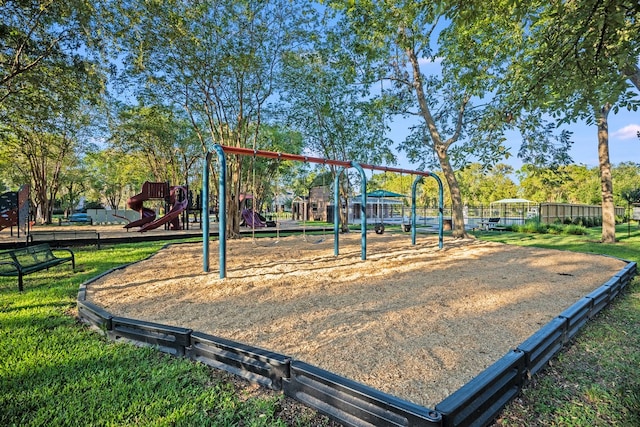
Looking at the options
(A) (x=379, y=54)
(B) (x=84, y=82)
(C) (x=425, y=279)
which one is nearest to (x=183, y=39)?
(B) (x=84, y=82)

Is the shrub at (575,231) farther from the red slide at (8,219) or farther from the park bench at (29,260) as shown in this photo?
the red slide at (8,219)

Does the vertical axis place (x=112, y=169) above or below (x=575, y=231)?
above

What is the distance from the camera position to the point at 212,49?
10625 mm

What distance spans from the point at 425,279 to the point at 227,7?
10458 millimetres

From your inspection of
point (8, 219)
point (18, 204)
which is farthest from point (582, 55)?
point (8, 219)

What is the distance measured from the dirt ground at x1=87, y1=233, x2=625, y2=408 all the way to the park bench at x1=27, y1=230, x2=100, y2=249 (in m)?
4.52

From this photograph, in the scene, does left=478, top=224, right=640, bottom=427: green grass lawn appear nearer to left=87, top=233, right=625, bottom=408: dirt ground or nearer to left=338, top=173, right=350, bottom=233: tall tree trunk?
left=87, top=233, right=625, bottom=408: dirt ground

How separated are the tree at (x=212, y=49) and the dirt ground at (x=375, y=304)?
250 inches

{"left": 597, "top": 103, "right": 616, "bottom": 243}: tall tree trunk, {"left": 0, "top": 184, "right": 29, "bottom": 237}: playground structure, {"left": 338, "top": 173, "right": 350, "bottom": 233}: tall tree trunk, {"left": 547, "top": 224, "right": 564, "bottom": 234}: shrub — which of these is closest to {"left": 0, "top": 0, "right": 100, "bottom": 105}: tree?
{"left": 0, "top": 184, "right": 29, "bottom": 237}: playground structure

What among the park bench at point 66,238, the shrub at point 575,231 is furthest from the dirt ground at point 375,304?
the shrub at point 575,231

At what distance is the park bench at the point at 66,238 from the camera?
9.60 metres

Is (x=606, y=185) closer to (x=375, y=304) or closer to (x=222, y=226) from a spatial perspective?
(x=375, y=304)

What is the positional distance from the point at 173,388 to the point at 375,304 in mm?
2715

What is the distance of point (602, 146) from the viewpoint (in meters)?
12.6
